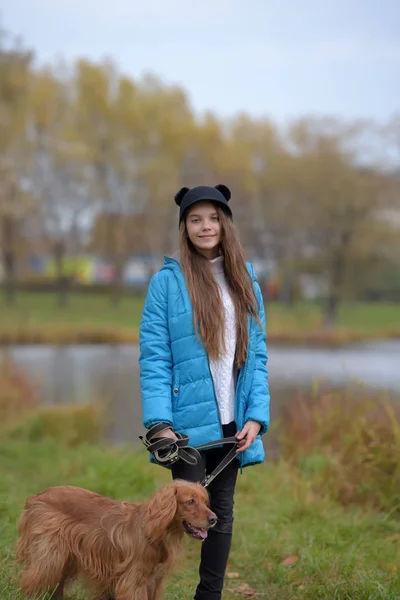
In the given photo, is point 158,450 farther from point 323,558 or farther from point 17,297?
point 17,297

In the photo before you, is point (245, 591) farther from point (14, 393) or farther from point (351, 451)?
point (14, 393)

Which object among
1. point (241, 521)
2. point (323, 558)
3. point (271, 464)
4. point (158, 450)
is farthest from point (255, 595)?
point (271, 464)

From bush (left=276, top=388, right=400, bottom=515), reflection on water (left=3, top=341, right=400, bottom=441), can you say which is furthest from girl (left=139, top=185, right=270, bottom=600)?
reflection on water (left=3, top=341, right=400, bottom=441)

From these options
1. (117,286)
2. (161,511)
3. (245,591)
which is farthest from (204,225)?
(117,286)

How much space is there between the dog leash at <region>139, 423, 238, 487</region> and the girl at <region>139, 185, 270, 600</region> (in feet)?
0.09

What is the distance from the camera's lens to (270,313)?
3309 centimetres

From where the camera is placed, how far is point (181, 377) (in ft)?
10.9

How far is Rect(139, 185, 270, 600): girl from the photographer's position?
3.31 metres

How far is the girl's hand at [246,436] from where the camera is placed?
10.9 feet

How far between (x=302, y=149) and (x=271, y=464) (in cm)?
2753

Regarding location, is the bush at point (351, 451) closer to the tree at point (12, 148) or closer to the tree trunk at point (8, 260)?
the tree at point (12, 148)

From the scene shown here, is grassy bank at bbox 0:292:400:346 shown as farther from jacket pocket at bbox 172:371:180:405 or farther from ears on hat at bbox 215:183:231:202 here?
jacket pocket at bbox 172:371:180:405

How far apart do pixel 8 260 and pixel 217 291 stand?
3364cm

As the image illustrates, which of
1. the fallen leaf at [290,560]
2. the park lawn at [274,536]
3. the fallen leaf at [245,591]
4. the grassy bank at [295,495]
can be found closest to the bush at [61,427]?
the grassy bank at [295,495]
